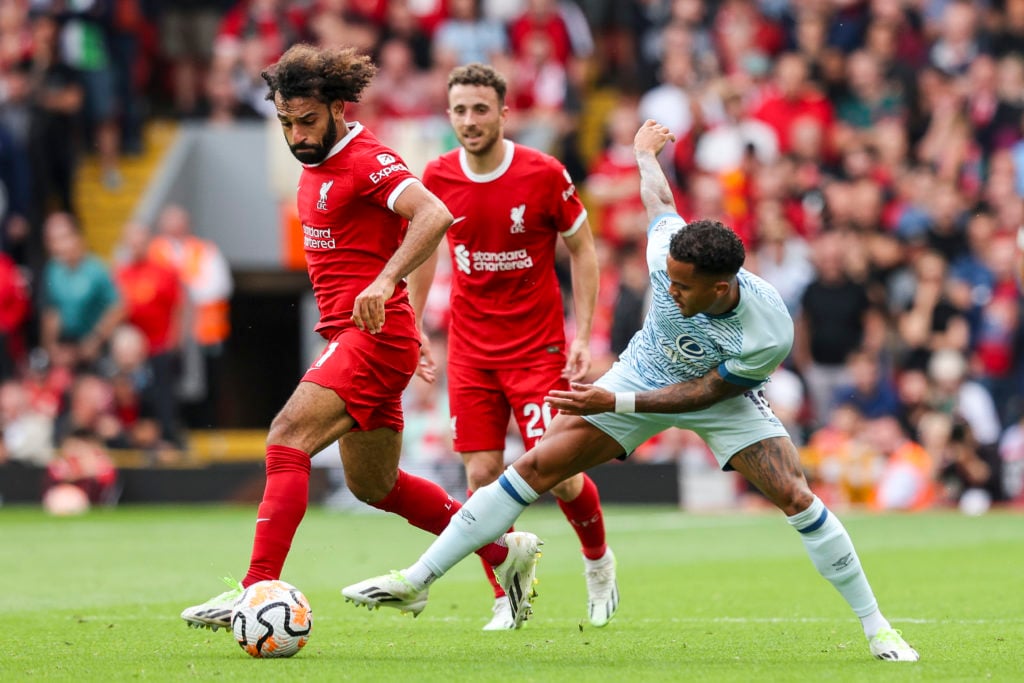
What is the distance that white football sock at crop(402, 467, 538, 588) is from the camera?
7.71 metres

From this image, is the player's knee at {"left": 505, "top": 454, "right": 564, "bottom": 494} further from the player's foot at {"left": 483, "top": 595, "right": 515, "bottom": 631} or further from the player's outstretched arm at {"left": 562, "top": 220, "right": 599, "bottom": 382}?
the player's outstretched arm at {"left": 562, "top": 220, "right": 599, "bottom": 382}

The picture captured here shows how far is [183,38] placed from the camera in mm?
25094

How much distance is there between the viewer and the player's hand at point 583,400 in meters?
7.37

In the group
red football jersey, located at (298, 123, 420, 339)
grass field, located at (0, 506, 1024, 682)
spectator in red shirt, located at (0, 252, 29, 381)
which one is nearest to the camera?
grass field, located at (0, 506, 1024, 682)

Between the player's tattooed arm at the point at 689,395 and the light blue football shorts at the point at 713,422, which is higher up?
the player's tattooed arm at the point at 689,395

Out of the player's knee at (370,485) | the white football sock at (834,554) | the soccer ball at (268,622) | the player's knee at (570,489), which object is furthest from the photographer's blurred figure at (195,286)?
the white football sock at (834,554)

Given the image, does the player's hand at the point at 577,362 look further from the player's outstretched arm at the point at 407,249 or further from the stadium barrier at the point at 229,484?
the stadium barrier at the point at 229,484

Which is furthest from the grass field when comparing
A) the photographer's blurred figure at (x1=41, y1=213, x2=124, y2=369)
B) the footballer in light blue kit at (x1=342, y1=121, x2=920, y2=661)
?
the photographer's blurred figure at (x1=41, y1=213, x2=124, y2=369)

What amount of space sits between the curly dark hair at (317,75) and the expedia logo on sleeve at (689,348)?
194 cm

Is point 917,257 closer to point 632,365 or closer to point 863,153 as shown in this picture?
point 863,153

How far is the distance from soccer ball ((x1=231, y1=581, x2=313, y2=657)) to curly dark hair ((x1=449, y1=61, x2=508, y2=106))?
3022mm

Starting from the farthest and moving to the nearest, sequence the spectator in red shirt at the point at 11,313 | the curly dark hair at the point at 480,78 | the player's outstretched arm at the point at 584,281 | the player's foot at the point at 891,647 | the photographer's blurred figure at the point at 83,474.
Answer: the spectator in red shirt at the point at 11,313
the photographer's blurred figure at the point at 83,474
the player's outstretched arm at the point at 584,281
the curly dark hair at the point at 480,78
the player's foot at the point at 891,647

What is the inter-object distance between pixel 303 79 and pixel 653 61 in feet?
46.9

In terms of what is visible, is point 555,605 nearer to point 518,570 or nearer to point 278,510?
point 518,570
